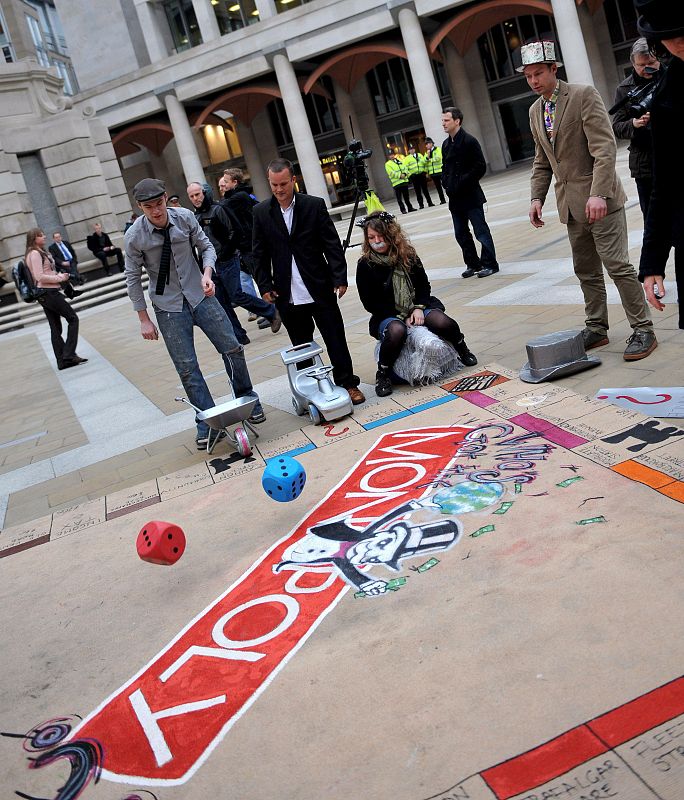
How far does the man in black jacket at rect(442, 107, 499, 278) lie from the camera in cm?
953

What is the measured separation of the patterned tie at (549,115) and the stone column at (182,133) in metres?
29.8

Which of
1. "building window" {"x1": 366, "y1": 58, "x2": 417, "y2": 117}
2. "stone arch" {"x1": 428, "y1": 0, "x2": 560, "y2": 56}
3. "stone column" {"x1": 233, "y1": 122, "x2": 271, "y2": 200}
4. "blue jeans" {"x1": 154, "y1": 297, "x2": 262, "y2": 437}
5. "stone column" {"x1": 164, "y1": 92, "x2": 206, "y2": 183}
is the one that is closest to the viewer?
"blue jeans" {"x1": 154, "y1": 297, "x2": 262, "y2": 437}

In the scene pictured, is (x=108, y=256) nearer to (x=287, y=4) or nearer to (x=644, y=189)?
(x=287, y=4)

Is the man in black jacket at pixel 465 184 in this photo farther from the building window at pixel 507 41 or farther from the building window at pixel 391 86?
the building window at pixel 391 86

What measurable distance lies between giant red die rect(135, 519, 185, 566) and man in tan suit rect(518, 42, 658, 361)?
3.14 metres

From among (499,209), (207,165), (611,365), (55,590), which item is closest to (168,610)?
A: (55,590)

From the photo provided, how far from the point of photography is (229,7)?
1375 inches

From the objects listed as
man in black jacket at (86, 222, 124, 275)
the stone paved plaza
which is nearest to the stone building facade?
man in black jacket at (86, 222, 124, 275)

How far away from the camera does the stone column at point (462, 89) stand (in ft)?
114

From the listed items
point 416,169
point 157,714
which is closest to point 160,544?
point 157,714

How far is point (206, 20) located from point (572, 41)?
1463cm

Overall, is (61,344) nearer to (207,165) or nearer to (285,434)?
(285,434)

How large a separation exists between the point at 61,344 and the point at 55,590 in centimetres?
839

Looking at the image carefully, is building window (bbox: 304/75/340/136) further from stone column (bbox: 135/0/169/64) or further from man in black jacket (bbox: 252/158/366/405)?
man in black jacket (bbox: 252/158/366/405)
